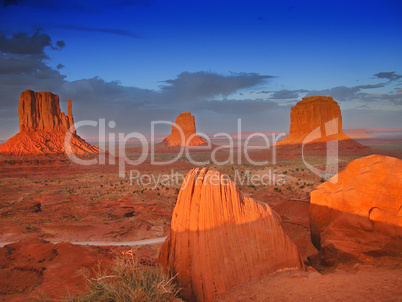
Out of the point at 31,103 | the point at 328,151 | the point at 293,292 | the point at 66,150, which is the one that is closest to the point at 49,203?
the point at 293,292

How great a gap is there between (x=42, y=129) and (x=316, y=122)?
68846mm

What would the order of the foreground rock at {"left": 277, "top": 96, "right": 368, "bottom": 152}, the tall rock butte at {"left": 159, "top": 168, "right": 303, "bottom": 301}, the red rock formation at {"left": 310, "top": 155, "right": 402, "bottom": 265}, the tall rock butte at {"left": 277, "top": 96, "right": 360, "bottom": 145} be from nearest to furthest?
1. the tall rock butte at {"left": 159, "top": 168, "right": 303, "bottom": 301}
2. the red rock formation at {"left": 310, "top": 155, "right": 402, "bottom": 265}
3. the foreground rock at {"left": 277, "top": 96, "right": 368, "bottom": 152}
4. the tall rock butte at {"left": 277, "top": 96, "right": 360, "bottom": 145}

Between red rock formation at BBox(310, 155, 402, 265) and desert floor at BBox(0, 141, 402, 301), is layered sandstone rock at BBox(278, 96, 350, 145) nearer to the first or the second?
desert floor at BBox(0, 141, 402, 301)

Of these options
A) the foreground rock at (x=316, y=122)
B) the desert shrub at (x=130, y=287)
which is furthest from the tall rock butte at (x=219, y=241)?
the foreground rock at (x=316, y=122)

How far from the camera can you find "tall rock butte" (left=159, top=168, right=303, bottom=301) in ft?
23.2

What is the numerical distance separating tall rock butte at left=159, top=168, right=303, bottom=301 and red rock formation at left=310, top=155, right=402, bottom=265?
1442 mm

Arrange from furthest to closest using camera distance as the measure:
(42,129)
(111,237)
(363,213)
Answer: (42,129) < (111,237) < (363,213)

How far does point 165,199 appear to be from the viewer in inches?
1013

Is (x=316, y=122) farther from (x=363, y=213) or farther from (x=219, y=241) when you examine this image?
(x=219, y=241)

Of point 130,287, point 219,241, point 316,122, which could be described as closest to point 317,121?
point 316,122

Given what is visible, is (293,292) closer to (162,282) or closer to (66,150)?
(162,282)

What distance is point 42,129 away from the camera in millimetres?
62531

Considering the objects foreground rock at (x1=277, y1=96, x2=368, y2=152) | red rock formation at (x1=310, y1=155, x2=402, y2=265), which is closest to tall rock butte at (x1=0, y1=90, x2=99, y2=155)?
foreground rock at (x1=277, y1=96, x2=368, y2=152)

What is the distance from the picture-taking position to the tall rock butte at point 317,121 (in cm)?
7500
